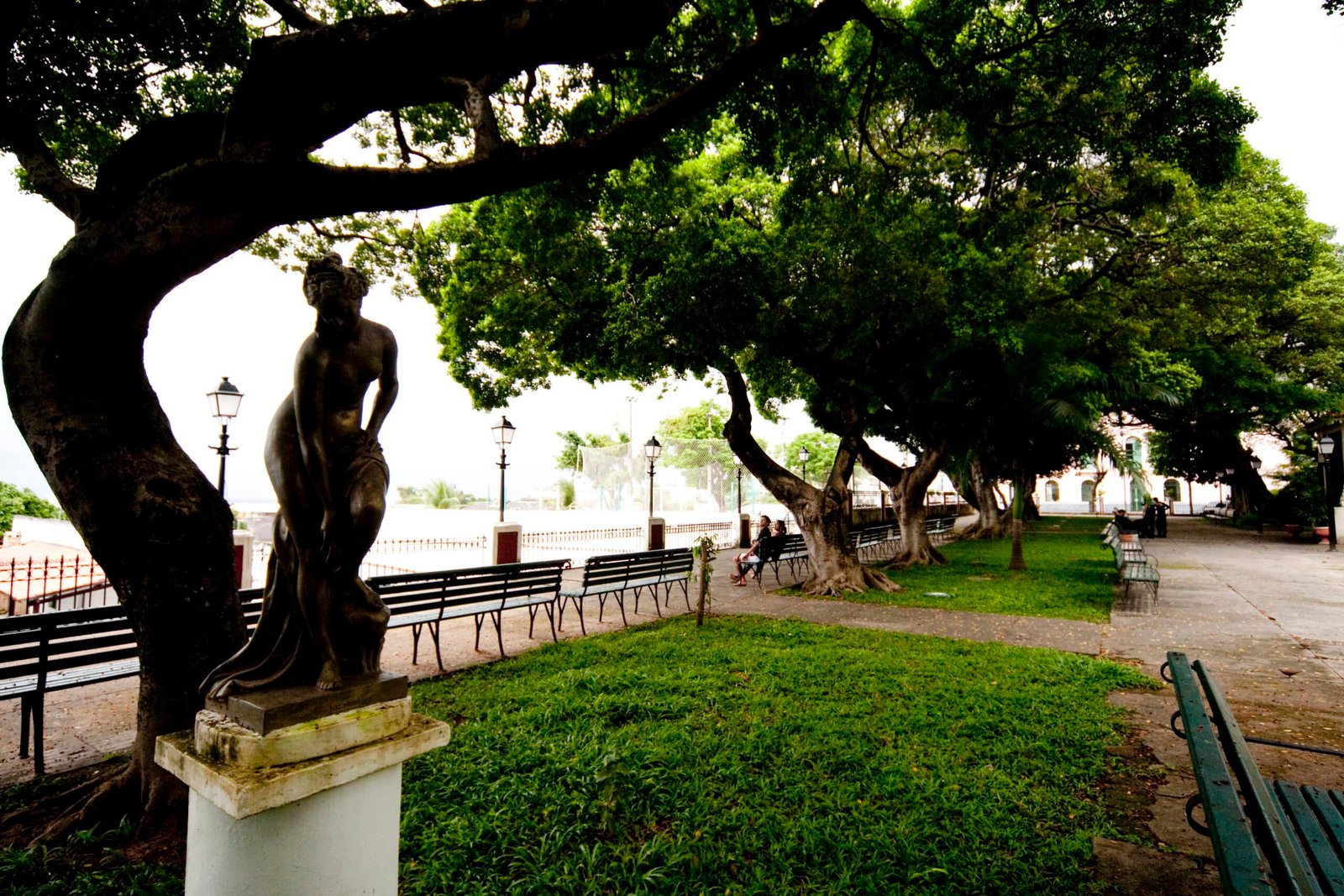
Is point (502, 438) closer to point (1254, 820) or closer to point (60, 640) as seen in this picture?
point (60, 640)

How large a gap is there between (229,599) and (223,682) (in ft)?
5.48

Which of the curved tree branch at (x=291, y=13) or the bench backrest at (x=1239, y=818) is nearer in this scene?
the bench backrest at (x=1239, y=818)

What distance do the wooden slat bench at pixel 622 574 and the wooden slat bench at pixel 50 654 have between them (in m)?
4.31

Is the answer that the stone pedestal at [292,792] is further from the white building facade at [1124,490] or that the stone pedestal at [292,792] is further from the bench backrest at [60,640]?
the white building facade at [1124,490]

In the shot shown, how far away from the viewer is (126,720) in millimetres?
5027

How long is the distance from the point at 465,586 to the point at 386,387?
5143mm

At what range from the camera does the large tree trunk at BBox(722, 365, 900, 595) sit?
11727 millimetres

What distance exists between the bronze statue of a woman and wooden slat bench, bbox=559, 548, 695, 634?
556cm

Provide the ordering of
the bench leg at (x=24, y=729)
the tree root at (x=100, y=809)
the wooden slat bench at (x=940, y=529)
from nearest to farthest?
the tree root at (x=100, y=809) < the bench leg at (x=24, y=729) < the wooden slat bench at (x=940, y=529)

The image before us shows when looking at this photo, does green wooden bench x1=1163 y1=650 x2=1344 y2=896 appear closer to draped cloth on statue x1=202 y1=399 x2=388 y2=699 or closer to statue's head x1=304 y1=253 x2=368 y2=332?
draped cloth on statue x1=202 y1=399 x2=388 y2=699

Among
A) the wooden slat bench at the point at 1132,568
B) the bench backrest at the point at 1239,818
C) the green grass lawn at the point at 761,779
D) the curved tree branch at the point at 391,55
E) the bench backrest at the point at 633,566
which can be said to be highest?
the curved tree branch at the point at 391,55

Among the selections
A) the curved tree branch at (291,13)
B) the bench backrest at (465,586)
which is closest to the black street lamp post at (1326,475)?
the bench backrest at (465,586)

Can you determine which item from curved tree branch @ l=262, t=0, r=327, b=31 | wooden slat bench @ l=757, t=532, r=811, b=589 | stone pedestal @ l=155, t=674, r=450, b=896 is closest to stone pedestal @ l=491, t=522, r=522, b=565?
wooden slat bench @ l=757, t=532, r=811, b=589

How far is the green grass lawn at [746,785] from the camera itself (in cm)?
291
